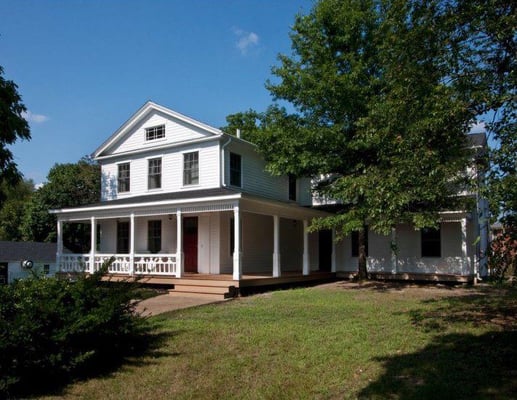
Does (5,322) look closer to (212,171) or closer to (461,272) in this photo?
(212,171)

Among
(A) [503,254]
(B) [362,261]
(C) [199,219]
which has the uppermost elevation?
(C) [199,219]

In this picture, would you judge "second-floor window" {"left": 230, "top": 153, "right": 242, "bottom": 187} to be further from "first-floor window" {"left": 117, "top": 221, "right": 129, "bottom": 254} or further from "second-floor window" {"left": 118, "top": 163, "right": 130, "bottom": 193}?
"first-floor window" {"left": 117, "top": 221, "right": 129, "bottom": 254}

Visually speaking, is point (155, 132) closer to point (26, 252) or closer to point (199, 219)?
point (199, 219)

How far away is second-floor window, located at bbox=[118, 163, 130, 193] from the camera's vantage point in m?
20.1

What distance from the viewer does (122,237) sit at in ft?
65.5

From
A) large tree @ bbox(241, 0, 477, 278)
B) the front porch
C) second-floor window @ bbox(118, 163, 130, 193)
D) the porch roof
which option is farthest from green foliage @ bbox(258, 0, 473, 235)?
second-floor window @ bbox(118, 163, 130, 193)

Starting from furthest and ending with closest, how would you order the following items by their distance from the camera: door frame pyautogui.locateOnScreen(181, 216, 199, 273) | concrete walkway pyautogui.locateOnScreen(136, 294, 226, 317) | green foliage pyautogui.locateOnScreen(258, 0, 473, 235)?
door frame pyautogui.locateOnScreen(181, 216, 199, 273)
concrete walkway pyautogui.locateOnScreen(136, 294, 226, 317)
green foliage pyautogui.locateOnScreen(258, 0, 473, 235)

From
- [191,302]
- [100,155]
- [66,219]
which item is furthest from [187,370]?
[100,155]

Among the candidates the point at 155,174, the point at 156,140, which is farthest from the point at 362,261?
the point at 156,140

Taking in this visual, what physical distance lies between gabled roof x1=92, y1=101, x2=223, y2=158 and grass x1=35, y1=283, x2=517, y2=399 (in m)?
8.68

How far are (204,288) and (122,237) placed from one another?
701cm

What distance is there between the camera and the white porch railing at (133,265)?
15891 mm

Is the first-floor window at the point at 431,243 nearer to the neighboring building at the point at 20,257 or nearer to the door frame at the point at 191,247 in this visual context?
the door frame at the point at 191,247

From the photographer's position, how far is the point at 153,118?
766 inches
